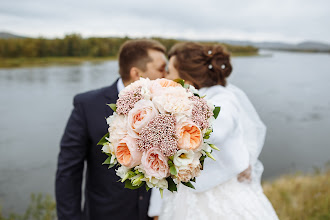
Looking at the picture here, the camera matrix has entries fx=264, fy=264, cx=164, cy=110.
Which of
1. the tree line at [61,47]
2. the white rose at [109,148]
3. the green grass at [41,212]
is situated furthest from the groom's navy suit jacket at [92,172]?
the tree line at [61,47]

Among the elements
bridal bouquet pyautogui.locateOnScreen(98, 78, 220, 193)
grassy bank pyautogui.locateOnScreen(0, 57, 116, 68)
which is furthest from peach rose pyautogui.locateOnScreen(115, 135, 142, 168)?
grassy bank pyautogui.locateOnScreen(0, 57, 116, 68)

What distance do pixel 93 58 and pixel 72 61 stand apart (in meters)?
5.94

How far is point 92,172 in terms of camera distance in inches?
83.5

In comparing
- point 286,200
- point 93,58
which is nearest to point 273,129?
point 286,200

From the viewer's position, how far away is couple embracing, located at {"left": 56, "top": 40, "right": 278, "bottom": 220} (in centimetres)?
196

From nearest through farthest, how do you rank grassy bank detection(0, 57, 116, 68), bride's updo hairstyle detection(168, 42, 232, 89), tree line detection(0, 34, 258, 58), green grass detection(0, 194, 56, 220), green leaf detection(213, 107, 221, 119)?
1. green leaf detection(213, 107, 221, 119)
2. bride's updo hairstyle detection(168, 42, 232, 89)
3. green grass detection(0, 194, 56, 220)
4. grassy bank detection(0, 57, 116, 68)
5. tree line detection(0, 34, 258, 58)

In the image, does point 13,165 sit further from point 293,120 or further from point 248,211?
point 293,120

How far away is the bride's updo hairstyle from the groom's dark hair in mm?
249

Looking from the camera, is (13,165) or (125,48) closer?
(125,48)

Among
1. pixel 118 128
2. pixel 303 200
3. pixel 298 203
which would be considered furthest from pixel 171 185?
pixel 303 200

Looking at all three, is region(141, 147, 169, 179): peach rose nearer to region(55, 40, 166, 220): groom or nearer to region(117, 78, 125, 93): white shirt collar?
region(55, 40, 166, 220): groom

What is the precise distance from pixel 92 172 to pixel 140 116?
3.87 feet

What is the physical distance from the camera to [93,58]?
55500mm

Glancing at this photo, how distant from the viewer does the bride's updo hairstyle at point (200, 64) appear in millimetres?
2416
